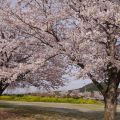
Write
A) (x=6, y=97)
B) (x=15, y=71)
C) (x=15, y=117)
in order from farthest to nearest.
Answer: (x=6, y=97) → (x=15, y=117) → (x=15, y=71)

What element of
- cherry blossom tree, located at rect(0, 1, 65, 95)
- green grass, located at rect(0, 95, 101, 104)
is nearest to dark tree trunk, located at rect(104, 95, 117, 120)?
cherry blossom tree, located at rect(0, 1, 65, 95)

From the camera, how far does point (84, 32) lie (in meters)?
18.5

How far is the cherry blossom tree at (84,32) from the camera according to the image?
18156 mm

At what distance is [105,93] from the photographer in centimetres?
2056

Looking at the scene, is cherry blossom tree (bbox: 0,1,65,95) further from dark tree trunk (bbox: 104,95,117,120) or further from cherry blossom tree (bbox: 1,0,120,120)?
dark tree trunk (bbox: 104,95,117,120)

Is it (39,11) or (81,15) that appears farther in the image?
(39,11)

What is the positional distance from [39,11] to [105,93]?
4.94m

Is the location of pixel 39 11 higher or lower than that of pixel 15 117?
higher

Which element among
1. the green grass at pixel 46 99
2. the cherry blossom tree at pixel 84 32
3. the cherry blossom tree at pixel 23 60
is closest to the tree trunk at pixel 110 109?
the cherry blossom tree at pixel 84 32

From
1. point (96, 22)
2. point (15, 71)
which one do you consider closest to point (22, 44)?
point (15, 71)

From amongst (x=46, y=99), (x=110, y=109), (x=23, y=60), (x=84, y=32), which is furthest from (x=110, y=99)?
(x=46, y=99)

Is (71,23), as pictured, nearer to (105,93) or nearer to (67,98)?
(105,93)

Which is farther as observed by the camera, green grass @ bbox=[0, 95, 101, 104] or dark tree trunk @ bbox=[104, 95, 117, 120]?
green grass @ bbox=[0, 95, 101, 104]

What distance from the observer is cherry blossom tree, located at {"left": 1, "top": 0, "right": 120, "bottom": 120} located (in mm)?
18156
